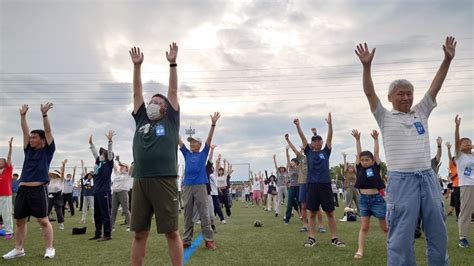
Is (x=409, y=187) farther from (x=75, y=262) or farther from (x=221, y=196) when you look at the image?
(x=221, y=196)

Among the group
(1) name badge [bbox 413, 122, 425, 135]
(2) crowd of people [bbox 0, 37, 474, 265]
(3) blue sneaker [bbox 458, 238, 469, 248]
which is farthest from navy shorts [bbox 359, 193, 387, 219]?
(1) name badge [bbox 413, 122, 425, 135]

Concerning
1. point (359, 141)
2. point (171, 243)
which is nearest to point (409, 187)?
point (171, 243)

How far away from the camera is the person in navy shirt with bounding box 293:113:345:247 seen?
8.56 metres

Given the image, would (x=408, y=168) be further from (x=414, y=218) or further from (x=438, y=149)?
(x=438, y=149)

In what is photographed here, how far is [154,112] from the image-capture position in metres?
4.96

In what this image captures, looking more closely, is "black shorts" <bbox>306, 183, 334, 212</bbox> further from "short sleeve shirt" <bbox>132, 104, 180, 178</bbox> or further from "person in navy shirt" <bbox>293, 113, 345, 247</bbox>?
"short sleeve shirt" <bbox>132, 104, 180, 178</bbox>

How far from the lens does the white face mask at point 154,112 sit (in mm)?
4957

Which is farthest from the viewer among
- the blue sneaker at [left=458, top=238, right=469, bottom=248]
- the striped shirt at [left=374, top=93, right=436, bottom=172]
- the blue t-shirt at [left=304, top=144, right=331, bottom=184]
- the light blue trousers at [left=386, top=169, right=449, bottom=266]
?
the blue t-shirt at [left=304, top=144, right=331, bottom=184]

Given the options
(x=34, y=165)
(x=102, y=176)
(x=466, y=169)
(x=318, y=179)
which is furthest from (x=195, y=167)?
(x=466, y=169)

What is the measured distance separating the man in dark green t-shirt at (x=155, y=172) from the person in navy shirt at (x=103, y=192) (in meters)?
5.72

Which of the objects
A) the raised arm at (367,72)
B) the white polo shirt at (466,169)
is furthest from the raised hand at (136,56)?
the white polo shirt at (466,169)

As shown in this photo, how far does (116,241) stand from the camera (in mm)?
10039

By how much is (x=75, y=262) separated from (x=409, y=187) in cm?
581

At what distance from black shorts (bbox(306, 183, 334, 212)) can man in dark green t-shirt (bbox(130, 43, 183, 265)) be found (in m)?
4.53
